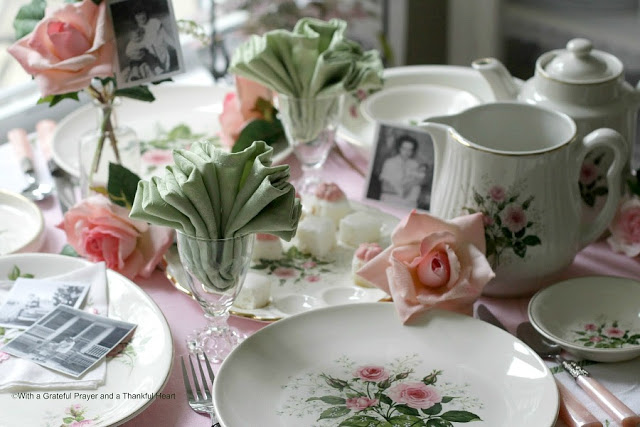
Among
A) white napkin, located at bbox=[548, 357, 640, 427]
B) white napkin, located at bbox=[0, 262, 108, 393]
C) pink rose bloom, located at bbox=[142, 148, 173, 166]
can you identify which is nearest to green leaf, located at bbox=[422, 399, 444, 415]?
white napkin, located at bbox=[548, 357, 640, 427]

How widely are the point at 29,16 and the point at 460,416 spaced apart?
75 centimetres

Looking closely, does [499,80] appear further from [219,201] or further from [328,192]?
[219,201]

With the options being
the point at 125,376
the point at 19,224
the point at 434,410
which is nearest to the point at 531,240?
the point at 434,410

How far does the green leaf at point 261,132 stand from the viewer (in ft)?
3.97

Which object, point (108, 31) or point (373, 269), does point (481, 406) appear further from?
point (108, 31)

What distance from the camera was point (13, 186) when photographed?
1260 millimetres

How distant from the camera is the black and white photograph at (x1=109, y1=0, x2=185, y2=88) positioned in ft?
3.43

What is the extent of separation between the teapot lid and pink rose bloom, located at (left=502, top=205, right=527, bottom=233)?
20 cm

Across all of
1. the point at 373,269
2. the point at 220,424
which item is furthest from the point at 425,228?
the point at 220,424

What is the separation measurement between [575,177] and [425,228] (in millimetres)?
A: 193

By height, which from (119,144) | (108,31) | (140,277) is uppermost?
(108,31)

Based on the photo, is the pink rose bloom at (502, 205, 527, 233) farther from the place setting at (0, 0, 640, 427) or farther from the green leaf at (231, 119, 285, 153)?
the green leaf at (231, 119, 285, 153)

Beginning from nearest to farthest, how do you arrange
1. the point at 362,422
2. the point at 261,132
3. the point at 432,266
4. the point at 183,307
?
the point at 362,422, the point at 432,266, the point at 183,307, the point at 261,132

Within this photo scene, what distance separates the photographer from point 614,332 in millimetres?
895
